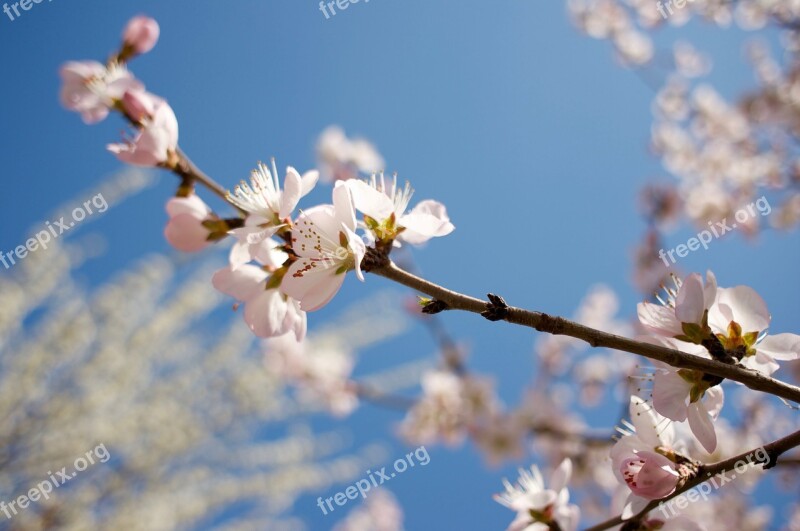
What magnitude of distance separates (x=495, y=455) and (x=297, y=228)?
331cm

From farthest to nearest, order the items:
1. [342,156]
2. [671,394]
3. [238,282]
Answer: [342,156] < [238,282] < [671,394]

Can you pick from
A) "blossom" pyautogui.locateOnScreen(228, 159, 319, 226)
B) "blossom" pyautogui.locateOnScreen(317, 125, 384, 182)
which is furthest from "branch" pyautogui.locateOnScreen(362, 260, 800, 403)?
"blossom" pyautogui.locateOnScreen(317, 125, 384, 182)

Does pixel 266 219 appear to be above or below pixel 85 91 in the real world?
below

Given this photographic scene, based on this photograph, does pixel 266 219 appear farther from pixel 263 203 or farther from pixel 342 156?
pixel 342 156

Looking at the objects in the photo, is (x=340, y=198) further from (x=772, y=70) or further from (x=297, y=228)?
(x=772, y=70)

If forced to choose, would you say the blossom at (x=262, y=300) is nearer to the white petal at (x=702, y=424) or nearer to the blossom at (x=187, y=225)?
the blossom at (x=187, y=225)

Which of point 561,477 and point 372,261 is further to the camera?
point 561,477

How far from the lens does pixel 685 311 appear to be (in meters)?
0.80

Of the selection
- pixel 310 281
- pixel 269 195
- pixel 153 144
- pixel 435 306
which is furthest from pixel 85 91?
pixel 435 306

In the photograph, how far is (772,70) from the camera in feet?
21.5

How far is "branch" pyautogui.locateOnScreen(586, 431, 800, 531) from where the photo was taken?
28.4 inches

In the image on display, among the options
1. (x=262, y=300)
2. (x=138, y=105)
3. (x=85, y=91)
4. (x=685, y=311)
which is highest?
(x=85, y=91)

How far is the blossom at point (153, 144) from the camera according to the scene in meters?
0.99

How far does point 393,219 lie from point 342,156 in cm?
229
